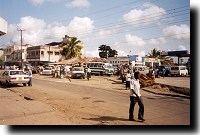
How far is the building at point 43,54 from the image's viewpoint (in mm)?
63531

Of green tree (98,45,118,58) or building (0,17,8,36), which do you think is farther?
green tree (98,45,118,58)

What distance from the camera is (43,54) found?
63.8 m

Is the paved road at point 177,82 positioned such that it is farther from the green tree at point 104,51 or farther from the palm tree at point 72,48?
the green tree at point 104,51

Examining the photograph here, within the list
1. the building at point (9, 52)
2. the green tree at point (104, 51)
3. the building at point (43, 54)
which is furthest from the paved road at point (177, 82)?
the green tree at point (104, 51)

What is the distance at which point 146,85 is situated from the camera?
22.7 m

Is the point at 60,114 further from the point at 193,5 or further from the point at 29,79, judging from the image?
the point at 29,79

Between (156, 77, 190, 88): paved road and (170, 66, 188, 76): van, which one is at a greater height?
(170, 66, 188, 76): van

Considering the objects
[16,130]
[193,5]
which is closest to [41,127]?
[16,130]

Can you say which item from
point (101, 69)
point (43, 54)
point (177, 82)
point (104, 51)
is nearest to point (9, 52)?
point (43, 54)

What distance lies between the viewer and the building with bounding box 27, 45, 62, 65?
6353 centimetres

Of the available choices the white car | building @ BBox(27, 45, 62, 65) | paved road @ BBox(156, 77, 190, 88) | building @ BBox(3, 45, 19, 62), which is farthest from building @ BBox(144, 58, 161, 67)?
building @ BBox(3, 45, 19, 62)

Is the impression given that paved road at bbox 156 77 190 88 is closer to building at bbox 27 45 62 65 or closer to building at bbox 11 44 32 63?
building at bbox 27 45 62 65

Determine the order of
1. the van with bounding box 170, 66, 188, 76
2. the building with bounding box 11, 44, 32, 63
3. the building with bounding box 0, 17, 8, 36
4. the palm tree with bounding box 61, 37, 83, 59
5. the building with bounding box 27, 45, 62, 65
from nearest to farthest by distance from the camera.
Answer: the building with bounding box 0, 17, 8, 36
the van with bounding box 170, 66, 188, 76
the building with bounding box 27, 45, 62, 65
the palm tree with bounding box 61, 37, 83, 59
the building with bounding box 11, 44, 32, 63

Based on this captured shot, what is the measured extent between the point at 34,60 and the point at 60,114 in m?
58.0
